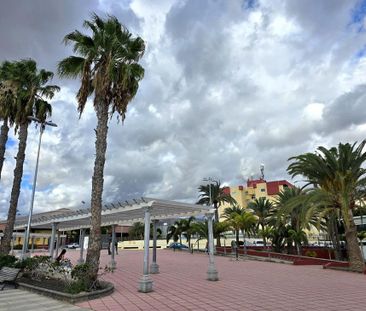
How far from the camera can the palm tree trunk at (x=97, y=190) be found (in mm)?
11231

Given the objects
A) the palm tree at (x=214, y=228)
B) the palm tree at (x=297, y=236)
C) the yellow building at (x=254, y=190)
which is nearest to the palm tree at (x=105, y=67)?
the palm tree at (x=297, y=236)

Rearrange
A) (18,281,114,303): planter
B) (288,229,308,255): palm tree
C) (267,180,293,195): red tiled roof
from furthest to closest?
(267,180,293,195): red tiled roof → (288,229,308,255): palm tree → (18,281,114,303): planter

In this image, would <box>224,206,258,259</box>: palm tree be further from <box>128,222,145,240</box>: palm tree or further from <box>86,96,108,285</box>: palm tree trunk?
<box>128,222,145,240</box>: palm tree

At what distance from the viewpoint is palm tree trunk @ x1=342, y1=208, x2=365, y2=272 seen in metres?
20.0

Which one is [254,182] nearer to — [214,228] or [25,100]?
[214,228]

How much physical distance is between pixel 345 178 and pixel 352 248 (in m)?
4.37

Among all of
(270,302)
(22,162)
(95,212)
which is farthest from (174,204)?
(22,162)

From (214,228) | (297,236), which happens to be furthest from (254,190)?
(297,236)

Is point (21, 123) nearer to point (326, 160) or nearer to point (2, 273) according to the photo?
point (2, 273)

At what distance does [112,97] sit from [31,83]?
8.54 m

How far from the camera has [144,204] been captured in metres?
12.0

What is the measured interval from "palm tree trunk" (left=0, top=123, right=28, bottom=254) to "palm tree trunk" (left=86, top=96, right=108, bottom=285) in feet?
24.6

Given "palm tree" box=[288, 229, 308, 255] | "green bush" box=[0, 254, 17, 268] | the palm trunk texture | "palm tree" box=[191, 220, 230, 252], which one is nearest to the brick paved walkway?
"green bush" box=[0, 254, 17, 268]

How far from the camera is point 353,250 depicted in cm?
2027
